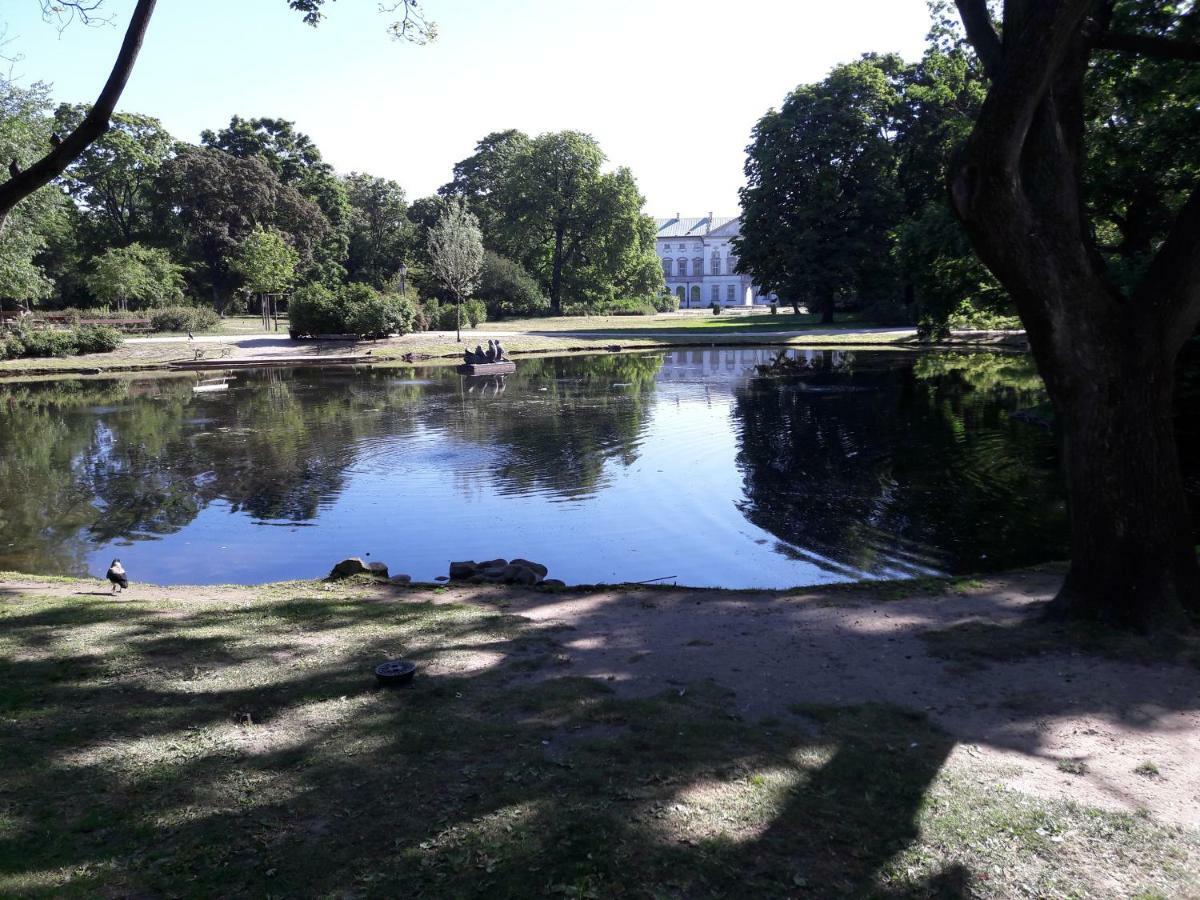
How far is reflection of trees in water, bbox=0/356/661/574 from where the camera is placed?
1303 cm

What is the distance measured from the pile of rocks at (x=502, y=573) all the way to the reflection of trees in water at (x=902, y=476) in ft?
11.3

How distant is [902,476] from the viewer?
14812mm

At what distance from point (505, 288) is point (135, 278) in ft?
78.5

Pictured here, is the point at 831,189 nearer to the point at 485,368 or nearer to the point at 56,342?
the point at 485,368

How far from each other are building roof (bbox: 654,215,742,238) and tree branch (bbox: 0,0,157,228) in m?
121

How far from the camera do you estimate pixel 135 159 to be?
66062 millimetres

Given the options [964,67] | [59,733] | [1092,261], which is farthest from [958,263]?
[59,733]

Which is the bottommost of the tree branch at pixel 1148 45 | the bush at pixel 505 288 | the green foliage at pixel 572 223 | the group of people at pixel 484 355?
the group of people at pixel 484 355

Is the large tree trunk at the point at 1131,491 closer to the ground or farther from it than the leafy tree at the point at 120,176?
closer to the ground

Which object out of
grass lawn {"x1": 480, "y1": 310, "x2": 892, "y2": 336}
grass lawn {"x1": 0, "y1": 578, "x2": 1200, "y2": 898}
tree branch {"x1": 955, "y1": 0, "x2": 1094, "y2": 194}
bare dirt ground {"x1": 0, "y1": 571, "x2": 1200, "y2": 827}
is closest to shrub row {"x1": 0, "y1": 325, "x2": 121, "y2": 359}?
grass lawn {"x1": 480, "y1": 310, "x2": 892, "y2": 336}

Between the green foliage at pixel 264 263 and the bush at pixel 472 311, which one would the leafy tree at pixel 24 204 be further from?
the bush at pixel 472 311

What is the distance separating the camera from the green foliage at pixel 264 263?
56.4 m

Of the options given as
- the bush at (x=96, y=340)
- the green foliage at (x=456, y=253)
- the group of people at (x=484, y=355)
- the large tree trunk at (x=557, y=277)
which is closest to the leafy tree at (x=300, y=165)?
the large tree trunk at (x=557, y=277)

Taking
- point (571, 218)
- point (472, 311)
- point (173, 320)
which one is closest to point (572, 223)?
point (571, 218)
